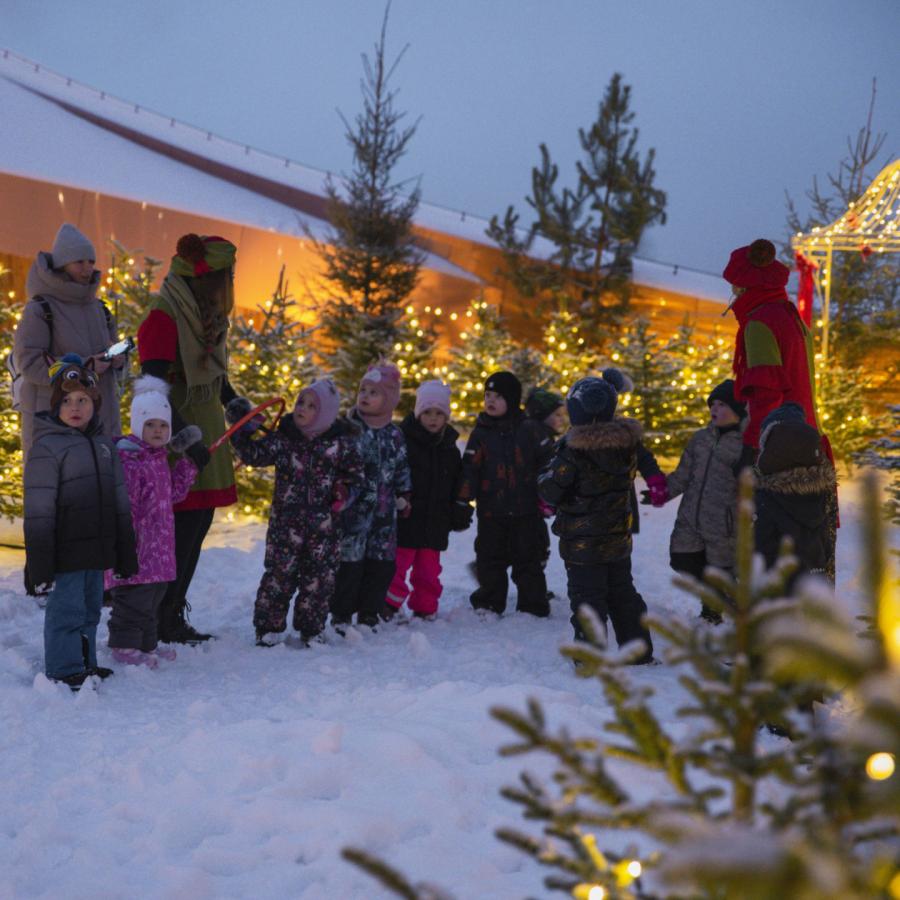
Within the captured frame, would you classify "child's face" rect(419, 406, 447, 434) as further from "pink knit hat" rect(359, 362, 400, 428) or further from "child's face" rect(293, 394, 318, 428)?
"child's face" rect(293, 394, 318, 428)

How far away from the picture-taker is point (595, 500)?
568cm

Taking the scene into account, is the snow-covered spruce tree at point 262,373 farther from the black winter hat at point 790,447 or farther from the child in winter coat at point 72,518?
the black winter hat at point 790,447

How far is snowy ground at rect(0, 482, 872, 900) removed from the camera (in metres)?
2.90

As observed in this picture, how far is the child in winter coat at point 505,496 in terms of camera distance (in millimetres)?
6945

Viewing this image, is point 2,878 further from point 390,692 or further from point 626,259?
point 626,259

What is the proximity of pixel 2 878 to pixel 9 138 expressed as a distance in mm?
19805

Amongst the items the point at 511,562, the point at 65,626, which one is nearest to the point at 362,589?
the point at 511,562

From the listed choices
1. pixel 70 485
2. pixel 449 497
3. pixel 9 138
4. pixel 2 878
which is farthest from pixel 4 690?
pixel 9 138

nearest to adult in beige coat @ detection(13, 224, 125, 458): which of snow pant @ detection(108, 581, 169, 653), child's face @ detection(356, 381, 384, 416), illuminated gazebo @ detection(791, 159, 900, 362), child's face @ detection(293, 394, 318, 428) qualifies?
snow pant @ detection(108, 581, 169, 653)

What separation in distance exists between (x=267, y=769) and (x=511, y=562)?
3.74 m

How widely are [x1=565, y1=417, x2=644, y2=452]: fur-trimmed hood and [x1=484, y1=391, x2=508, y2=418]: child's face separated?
142 cm

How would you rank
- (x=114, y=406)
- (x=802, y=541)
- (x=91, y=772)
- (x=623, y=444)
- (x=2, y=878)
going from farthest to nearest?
1. (x=114, y=406)
2. (x=623, y=444)
3. (x=802, y=541)
4. (x=91, y=772)
5. (x=2, y=878)

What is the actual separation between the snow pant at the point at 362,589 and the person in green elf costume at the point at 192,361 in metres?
0.96

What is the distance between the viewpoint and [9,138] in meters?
19.4
